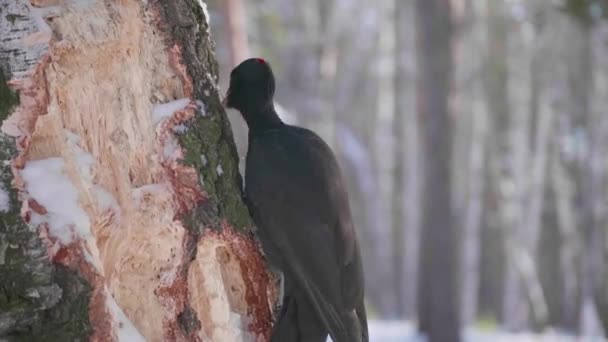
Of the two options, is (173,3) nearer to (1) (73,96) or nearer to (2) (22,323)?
(1) (73,96)

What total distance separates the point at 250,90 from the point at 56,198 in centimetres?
95

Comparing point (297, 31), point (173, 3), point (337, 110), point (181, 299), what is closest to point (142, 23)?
point (173, 3)

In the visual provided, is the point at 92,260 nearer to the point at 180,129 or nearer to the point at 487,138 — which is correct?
the point at 180,129

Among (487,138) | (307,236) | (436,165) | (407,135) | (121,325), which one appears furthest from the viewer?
(487,138)

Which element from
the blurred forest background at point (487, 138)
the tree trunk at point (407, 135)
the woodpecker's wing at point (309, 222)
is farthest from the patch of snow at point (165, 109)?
the tree trunk at point (407, 135)

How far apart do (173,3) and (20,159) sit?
0.63 meters

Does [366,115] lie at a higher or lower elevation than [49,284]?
lower

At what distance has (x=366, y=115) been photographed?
39.3 m

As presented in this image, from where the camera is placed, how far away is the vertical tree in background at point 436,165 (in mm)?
12547

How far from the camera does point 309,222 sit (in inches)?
119

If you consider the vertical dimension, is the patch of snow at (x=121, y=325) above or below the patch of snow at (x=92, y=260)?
below

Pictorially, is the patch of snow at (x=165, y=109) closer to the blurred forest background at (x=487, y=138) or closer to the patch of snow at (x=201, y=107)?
the patch of snow at (x=201, y=107)

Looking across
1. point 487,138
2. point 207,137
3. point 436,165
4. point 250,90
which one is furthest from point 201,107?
point 487,138

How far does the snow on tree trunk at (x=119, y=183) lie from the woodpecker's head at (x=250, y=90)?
0.78ft
